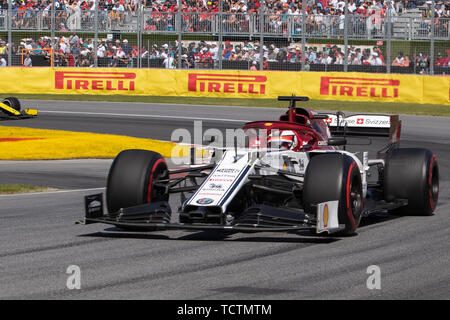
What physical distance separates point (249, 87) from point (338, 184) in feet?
71.7

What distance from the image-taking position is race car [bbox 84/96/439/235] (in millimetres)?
8633

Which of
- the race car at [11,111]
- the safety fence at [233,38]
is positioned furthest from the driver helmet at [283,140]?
the safety fence at [233,38]

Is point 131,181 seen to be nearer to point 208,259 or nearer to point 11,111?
point 208,259

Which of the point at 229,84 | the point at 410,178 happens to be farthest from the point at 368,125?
the point at 229,84

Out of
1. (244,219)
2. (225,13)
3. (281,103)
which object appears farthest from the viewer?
(225,13)

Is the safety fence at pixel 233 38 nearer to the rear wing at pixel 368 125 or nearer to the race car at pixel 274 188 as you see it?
the rear wing at pixel 368 125

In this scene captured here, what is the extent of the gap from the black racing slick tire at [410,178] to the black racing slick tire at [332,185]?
1.48 metres

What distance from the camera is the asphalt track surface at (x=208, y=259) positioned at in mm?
6598

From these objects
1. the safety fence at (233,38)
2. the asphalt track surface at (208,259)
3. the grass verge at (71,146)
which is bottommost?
the asphalt track surface at (208,259)

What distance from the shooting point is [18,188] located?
41.5 feet

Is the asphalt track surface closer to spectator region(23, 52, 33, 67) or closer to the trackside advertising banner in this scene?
the trackside advertising banner

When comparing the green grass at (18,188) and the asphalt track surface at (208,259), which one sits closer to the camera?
the asphalt track surface at (208,259)

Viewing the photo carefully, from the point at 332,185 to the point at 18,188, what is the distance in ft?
18.8

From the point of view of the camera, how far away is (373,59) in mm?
28609
